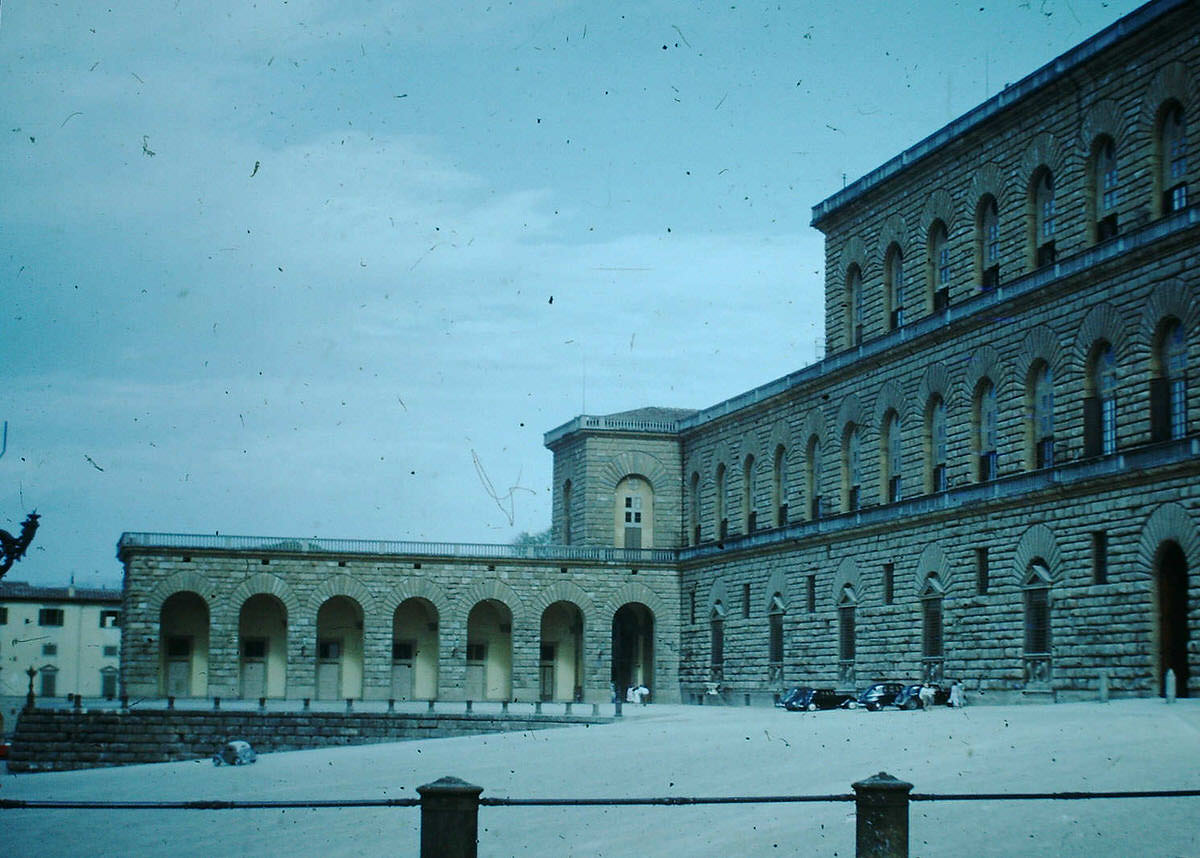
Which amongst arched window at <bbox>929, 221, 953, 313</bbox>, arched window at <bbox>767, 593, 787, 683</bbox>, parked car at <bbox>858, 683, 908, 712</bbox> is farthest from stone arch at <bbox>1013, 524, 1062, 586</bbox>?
arched window at <bbox>767, 593, 787, 683</bbox>

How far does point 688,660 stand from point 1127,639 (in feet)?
90.1

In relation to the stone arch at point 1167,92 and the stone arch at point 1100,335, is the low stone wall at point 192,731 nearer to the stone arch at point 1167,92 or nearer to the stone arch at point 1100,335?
the stone arch at point 1100,335

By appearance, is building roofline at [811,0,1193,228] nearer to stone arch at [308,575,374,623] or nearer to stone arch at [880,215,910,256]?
stone arch at [880,215,910,256]

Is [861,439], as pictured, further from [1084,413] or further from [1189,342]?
[1189,342]

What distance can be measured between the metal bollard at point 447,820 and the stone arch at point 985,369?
1169 inches

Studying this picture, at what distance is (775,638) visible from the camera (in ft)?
170

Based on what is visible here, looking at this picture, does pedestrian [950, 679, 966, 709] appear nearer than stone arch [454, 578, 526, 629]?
Yes

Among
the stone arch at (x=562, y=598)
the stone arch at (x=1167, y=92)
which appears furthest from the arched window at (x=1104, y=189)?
the stone arch at (x=562, y=598)

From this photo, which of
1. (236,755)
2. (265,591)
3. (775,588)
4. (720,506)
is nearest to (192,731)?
(236,755)

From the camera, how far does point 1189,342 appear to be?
107ft

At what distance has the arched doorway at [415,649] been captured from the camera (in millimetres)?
61469

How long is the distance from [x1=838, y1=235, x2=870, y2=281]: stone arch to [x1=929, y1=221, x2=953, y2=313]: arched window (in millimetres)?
3824

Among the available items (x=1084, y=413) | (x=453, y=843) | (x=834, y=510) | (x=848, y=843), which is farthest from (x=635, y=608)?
(x=453, y=843)

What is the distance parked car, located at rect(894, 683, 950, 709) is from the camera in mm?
38688
